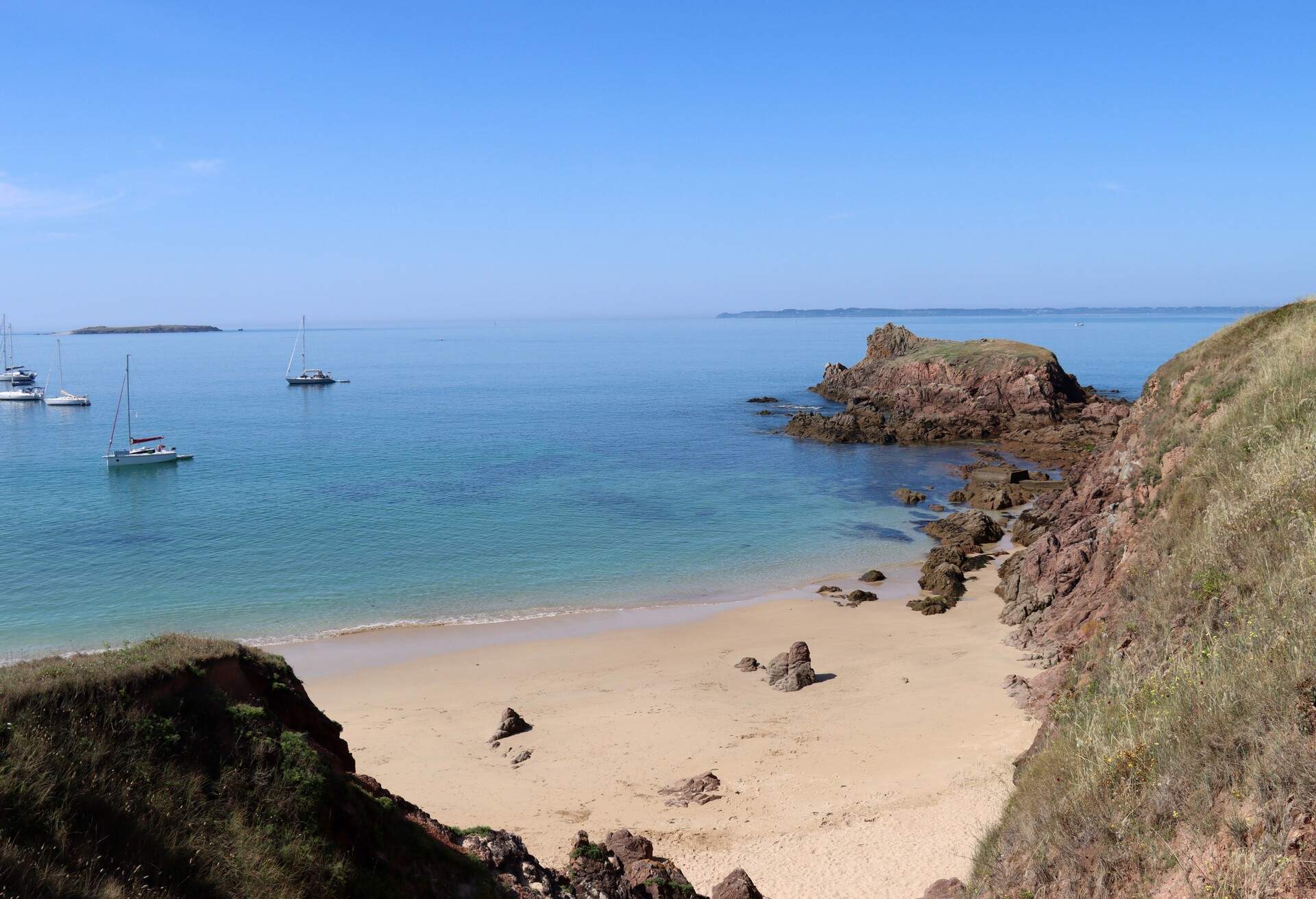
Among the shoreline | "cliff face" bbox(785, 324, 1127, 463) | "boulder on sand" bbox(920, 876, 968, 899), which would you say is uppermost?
"cliff face" bbox(785, 324, 1127, 463)

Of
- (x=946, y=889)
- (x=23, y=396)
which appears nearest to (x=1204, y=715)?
(x=946, y=889)

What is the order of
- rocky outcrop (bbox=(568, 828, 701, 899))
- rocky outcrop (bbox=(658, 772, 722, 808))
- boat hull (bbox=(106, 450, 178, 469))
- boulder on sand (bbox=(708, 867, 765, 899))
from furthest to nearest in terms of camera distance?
A: boat hull (bbox=(106, 450, 178, 469)), rocky outcrop (bbox=(658, 772, 722, 808)), boulder on sand (bbox=(708, 867, 765, 899)), rocky outcrop (bbox=(568, 828, 701, 899))

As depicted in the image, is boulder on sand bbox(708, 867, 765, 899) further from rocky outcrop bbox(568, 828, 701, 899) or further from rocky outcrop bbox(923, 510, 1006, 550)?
rocky outcrop bbox(923, 510, 1006, 550)

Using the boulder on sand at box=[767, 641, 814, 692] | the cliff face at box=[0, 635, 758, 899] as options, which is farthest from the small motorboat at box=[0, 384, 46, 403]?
the cliff face at box=[0, 635, 758, 899]

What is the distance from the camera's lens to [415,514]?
43.7 m

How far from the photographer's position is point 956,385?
245 feet

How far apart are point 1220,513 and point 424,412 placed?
80214 millimetres

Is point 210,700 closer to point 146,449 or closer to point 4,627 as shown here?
point 4,627

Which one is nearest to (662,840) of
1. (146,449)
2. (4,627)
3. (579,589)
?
(579,589)

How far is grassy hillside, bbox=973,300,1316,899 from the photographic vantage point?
7895 mm

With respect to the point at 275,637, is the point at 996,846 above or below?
above

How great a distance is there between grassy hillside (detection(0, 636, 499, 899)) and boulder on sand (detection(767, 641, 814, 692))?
1280 centimetres

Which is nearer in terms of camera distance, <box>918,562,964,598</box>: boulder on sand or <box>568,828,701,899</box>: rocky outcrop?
<box>568,828,701,899</box>: rocky outcrop

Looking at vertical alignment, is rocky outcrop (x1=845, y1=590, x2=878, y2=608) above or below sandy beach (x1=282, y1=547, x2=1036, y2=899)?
above
